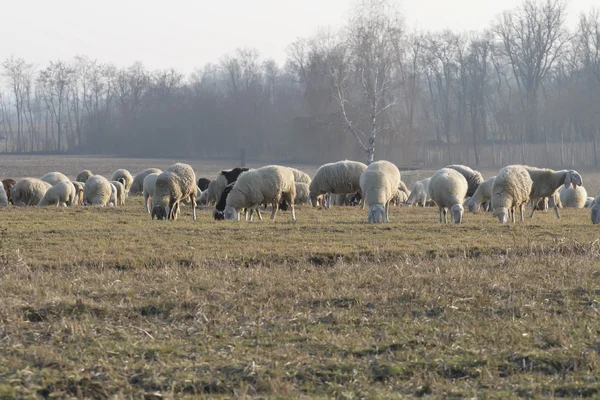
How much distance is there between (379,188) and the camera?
20.2 meters

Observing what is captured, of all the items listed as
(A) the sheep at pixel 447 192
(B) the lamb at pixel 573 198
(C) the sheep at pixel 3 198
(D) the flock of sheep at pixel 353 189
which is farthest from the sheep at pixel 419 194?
(C) the sheep at pixel 3 198

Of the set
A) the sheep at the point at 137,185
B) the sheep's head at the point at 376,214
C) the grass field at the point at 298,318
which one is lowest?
the grass field at the point at 298,318

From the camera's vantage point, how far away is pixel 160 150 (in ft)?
312

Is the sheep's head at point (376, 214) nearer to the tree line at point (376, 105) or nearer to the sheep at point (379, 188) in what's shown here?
the sheep at point (379, 188)

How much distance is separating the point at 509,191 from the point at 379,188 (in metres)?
3.13

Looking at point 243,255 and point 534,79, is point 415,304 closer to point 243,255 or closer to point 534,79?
point 243,255

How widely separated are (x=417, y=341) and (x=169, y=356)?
2165mm

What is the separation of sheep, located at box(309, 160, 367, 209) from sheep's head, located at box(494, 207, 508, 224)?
6998 mm

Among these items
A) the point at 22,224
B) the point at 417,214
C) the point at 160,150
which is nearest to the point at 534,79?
the point at 160,150

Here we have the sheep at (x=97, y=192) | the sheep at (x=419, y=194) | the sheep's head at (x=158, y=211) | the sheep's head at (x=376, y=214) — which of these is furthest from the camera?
the sheep at (x=419, y=194)

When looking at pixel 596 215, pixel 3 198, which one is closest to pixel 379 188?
pixel 596 215

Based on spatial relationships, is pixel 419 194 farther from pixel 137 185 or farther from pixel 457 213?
pixel 457 213

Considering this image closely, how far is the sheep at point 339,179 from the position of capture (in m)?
25.8

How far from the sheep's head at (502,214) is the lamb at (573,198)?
495 inches
